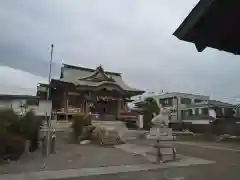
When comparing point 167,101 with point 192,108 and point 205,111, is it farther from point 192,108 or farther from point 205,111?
point 205,111

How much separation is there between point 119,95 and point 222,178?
103ft

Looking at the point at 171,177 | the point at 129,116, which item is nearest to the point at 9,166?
the point at 171,177

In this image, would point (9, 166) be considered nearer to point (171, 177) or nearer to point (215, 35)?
point (171, 177)

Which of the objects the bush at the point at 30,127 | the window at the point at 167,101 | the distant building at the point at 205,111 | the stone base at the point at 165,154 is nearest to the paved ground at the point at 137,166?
the stone base at the point at 165,154

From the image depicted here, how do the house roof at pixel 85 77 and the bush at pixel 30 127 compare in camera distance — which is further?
the house roof at pixel 85 77

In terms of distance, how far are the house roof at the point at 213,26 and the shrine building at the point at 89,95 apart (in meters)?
32.4

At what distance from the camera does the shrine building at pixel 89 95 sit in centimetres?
3909

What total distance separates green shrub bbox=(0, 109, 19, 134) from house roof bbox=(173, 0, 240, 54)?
37.0ft

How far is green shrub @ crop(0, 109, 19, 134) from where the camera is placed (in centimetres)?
1457

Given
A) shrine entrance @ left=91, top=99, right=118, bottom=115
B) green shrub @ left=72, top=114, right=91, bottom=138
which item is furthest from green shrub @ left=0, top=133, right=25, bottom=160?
shrine entrance @ left=91, top=99, right=118, bottom=115

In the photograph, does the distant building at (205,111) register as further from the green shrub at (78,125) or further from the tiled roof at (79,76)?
the green shrub at (78,125)

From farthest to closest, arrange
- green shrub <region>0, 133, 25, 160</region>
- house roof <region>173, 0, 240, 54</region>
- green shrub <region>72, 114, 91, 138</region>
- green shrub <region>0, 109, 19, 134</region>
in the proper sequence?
green shrub <region>72, 114, 91, 138</region>
green shrub <region>0, 109, 19, 134</region>
green shrub <region>0, 133, 25, 160</region>
house roof <region>173, 0, 240, 54</region>

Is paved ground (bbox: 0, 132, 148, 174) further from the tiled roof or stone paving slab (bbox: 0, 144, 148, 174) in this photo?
the tiled roof

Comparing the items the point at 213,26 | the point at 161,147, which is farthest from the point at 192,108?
the point at 213,26
